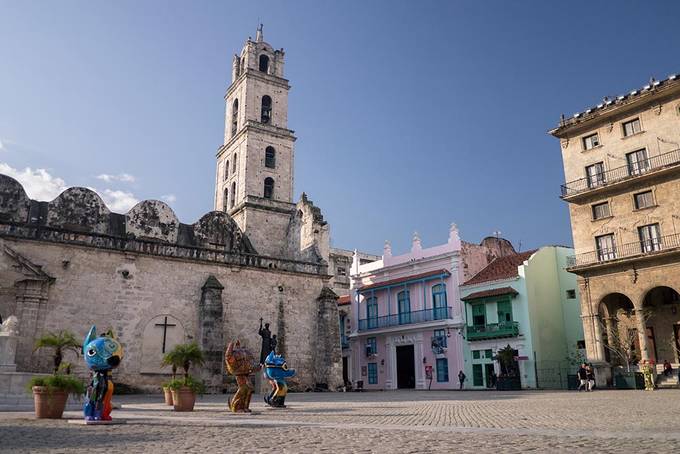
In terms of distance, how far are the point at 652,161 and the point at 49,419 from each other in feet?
86.4

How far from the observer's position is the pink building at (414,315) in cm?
3234

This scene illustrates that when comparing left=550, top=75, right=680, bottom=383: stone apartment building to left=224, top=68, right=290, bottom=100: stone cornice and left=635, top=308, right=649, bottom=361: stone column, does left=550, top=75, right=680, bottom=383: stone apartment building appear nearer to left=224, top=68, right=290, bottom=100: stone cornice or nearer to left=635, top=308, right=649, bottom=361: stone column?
left=635, top=308, right=649, bottom=361: stone column

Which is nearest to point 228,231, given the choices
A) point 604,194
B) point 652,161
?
point 604,194

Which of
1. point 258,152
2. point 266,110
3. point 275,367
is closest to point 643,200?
point 275,367

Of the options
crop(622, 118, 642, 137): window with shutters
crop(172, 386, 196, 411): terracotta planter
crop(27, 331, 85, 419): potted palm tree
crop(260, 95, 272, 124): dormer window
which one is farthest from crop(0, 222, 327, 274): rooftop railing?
crop(622, 118, 642, 137): window with shutters

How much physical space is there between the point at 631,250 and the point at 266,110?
24365 millimetres

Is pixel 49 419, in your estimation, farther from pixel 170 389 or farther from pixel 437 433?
pixel 437 433

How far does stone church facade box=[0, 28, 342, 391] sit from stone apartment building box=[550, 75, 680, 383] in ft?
43.6

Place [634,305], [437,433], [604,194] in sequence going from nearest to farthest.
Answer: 1. [437,433]
2. [634,305]
3. [604,194]

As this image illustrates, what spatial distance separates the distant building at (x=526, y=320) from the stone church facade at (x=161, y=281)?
8.50 meters

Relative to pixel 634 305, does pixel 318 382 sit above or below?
below

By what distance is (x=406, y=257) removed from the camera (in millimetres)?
36250

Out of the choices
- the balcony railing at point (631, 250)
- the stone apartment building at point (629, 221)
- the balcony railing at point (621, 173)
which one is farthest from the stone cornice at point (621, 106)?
the balcony railing at point (631, 250)

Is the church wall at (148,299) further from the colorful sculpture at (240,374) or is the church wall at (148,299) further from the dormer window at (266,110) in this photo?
the dormer window at (266,110)
